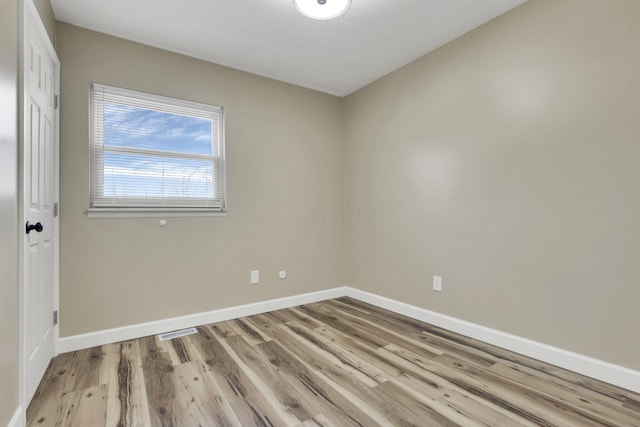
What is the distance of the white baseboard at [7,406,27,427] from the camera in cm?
138

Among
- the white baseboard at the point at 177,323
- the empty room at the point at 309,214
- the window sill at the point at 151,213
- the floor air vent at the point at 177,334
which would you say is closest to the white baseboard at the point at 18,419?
the empty room at the point at 309,214

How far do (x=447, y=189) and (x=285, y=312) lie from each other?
202cm

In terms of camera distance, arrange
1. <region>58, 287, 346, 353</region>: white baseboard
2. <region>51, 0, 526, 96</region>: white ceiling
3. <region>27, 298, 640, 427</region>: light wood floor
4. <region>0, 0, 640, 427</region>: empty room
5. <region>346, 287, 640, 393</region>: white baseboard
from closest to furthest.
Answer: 1. <region>27, 298, 640, 427</region>: light wood floor
2. <region>0, 0, 640, 427</region>: empty room
3. <region>346, 287, 640, 393</region>: white baseboard
4. <region>51, 0, 526, 96</region>: white ceiling
5. <region>58, 287, 346, 353</region>: white baseboard

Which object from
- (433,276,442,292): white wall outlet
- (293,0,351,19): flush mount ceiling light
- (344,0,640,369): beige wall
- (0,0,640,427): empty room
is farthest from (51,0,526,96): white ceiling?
(433,276,442,292): white wall outlet

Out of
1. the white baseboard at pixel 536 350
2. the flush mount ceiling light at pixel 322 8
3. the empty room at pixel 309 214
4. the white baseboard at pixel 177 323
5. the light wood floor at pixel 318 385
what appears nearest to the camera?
the light wood floor at pixel 318 385

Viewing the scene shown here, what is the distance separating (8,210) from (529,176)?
119 inches

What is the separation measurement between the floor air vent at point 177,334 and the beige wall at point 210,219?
180 millimetres

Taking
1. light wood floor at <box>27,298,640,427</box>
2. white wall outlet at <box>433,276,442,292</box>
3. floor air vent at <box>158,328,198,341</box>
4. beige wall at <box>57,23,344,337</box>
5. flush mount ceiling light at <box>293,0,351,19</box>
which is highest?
flush mount ceiling light at <box>293,0,351,19</box>

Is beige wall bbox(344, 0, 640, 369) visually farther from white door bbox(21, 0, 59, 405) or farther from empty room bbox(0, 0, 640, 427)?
white door bbox(21, 0, 59, 405)

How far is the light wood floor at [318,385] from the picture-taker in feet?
5.29

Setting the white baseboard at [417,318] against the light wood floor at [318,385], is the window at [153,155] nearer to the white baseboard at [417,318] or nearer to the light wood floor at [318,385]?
the white baseboard at [417,318]

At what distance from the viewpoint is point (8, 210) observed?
55.0 inches

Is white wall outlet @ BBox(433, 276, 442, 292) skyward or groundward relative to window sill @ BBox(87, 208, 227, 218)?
groundward

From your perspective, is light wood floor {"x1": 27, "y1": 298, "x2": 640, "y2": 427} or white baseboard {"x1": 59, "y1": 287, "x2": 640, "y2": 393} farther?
white baseboard {"x1": 59, "y1": 287, "x2": 640, "y2": 393}
